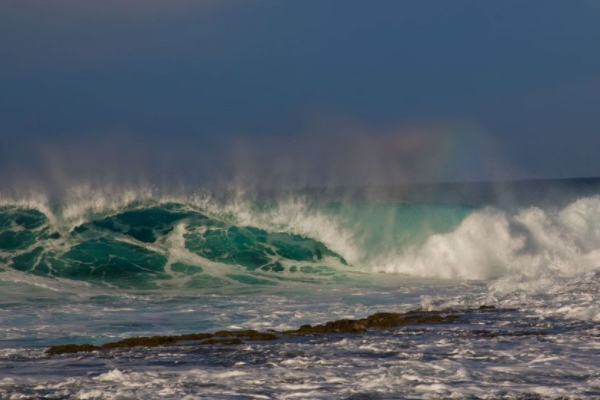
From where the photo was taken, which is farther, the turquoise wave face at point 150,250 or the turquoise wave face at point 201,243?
the turquoise wave face at point 201,243

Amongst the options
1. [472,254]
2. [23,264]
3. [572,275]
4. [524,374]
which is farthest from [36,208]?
[524,374]

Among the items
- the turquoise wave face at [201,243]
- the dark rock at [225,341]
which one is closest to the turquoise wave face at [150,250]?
the turquoise wave face at [201,243]

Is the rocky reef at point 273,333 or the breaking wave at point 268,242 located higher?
the breaking wave at point 268,242

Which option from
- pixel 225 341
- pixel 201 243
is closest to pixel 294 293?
pixel 225 341

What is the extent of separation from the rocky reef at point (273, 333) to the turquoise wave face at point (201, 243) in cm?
786

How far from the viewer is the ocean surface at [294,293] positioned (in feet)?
26.4

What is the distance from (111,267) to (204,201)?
5.86 meters

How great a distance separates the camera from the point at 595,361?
857 cm

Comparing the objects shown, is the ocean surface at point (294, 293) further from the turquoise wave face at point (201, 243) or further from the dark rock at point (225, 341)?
the dark rock at point (225, 341)

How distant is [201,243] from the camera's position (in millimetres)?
24906

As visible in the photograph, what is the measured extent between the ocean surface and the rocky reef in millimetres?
333

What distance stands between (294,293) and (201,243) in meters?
8.05

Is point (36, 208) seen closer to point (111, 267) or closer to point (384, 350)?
point (111, 267)

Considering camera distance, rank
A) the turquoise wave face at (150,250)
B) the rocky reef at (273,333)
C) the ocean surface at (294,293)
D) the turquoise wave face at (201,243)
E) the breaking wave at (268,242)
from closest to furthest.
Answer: the ocean surface at (294,293)
the rocky reef at (273,333)
the turquoise wave face at (150,250)
the turquoise wave face at (201,243)
the breaking wave at (268,242)
